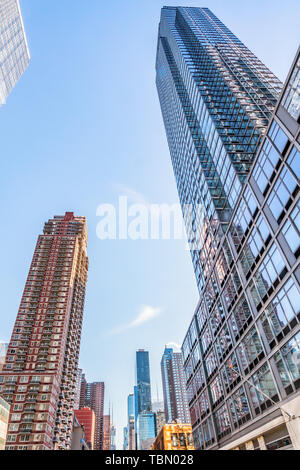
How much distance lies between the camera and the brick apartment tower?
8125 centimetres

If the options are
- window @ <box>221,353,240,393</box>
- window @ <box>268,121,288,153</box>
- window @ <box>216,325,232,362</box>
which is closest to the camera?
window @ <box>268,121,288,153</box>

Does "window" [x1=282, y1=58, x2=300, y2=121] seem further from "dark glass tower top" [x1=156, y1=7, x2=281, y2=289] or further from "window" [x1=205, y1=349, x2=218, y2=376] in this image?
"window" [x1=205, y1=349, x2=218, y2=376]

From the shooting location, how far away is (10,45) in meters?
88.2

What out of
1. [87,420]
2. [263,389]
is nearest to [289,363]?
[263,389]

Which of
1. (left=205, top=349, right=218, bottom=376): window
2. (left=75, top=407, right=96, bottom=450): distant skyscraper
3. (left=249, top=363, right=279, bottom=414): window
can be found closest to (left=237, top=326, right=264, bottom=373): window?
(left=249, top=363, right=279, bottom=414): window

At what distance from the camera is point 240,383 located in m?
34.4

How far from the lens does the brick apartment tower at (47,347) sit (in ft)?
267

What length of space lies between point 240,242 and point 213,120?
27.2 metres

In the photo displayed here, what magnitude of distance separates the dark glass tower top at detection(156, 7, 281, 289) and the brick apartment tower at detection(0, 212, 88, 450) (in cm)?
6062

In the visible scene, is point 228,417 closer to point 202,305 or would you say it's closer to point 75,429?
point 202,305

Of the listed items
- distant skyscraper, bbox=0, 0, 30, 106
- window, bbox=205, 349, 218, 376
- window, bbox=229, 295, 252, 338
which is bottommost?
window, bbox=229, 295, 252, 338

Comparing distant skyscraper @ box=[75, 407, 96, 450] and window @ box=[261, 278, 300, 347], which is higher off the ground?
distant skyscraper @ box=[75, 407, 96, 450]

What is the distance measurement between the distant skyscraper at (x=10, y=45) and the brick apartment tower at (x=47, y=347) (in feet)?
195
